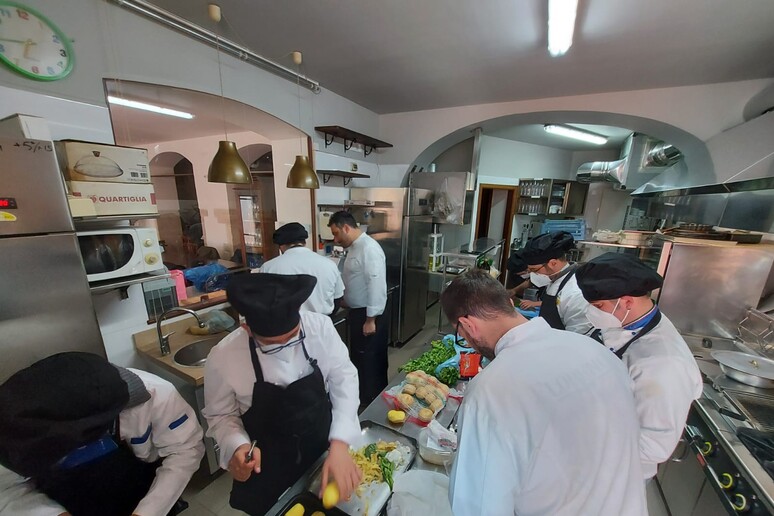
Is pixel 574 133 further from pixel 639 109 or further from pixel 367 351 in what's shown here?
pixel 367 351

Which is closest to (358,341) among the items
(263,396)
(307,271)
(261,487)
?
(307,271)

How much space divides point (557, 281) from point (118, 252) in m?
2.74

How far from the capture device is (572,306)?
1.88 meters

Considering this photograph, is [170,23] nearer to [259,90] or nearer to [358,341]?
[259,90]

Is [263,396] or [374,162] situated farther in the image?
[374,162]

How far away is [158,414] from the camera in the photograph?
103 centimetres

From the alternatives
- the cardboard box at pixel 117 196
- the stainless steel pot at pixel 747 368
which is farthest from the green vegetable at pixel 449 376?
the cardboard box at pixel 117 196

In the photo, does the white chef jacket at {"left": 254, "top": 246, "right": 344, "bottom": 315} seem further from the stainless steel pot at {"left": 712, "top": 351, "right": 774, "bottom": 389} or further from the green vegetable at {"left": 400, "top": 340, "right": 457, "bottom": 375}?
the stainless steel pot at {"left": 712, "top": 351, "right": 774, "bottom": 389}

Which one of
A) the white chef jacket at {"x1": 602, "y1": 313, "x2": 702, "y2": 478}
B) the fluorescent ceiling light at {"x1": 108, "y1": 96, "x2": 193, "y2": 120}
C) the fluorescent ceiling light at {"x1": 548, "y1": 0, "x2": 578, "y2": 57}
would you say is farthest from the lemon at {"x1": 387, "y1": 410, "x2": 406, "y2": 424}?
the fluorescent ceiling light at {"x1": 108, "y1": 96, "x2": 193, "y2": 120}

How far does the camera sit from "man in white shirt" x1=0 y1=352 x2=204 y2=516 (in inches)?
28.2

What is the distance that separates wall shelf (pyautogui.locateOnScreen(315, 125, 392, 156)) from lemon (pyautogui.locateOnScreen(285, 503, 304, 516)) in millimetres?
3092

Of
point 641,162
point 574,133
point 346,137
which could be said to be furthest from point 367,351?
point 641,162

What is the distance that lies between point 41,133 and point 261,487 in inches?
72.4

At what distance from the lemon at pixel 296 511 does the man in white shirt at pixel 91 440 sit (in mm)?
479
